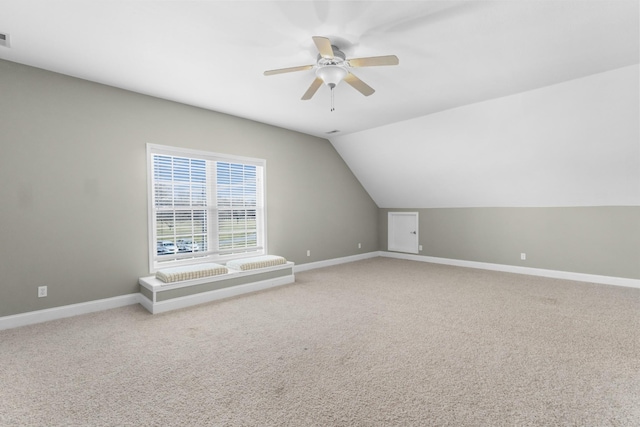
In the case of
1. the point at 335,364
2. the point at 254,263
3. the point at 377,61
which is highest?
the point at 377,61

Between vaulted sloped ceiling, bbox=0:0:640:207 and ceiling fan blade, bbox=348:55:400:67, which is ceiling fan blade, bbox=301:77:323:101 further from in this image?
ceiling fan blade, bbox=348:55:400:67

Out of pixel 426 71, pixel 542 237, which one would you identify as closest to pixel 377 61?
pixel 426 71

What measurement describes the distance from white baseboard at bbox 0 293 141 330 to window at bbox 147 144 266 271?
51 centimetres

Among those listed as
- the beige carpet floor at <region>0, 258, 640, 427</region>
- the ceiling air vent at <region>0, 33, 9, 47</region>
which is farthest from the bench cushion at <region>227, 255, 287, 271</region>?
the ceiling air vent at <region>0, 33, 9, 47</region>

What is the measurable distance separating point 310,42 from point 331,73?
0.33 m

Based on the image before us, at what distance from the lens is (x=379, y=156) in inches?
243

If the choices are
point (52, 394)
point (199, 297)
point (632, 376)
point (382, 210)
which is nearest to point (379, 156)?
point (382, 210)

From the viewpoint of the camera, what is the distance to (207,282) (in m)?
3.95

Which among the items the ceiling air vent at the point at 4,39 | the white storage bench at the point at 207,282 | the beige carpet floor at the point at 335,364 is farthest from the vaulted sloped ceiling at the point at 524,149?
the ceiling air vent at the point at 4,39

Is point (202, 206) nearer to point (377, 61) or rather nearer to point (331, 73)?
point (331, 73)

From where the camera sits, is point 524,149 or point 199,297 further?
point 524,149

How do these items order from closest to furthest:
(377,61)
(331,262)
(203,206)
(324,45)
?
(324,45) → (377,61) → (203,206) → (331,262)

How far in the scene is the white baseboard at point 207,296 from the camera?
11.6 ft

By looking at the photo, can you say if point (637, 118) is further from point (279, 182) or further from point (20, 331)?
point (20, 331)
